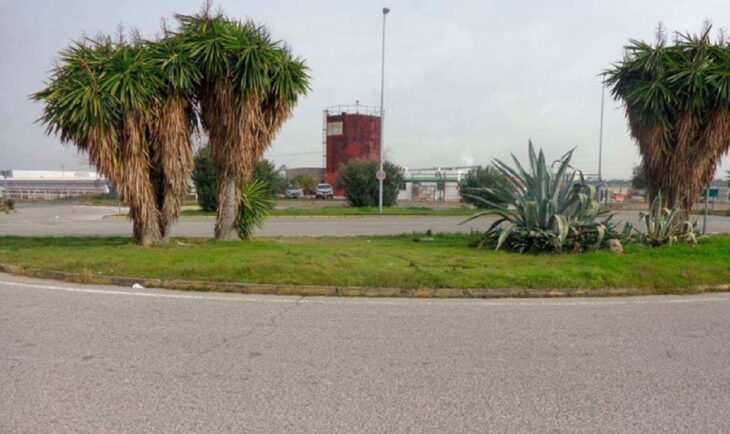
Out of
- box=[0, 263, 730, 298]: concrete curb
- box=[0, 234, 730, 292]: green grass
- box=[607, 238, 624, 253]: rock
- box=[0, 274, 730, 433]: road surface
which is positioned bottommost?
box=[0, 274, 730, 433]: road surface

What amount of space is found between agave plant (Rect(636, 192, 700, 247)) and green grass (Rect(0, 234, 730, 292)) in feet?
1.57

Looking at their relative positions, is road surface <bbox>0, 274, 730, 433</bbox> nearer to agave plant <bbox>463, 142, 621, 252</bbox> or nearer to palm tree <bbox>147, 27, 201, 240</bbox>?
agave plant <bbox>463, 142, 621, 252</bbox>

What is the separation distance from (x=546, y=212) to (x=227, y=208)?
7.17 m

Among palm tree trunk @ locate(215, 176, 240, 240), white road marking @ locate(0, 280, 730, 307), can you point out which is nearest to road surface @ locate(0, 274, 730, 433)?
white road marking @ locate(0, 280, 730, 307)

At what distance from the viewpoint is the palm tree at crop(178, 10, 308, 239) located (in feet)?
40.5

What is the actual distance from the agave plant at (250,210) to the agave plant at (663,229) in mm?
8727

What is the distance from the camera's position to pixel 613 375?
501cm

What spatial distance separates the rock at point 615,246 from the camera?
1151 cm

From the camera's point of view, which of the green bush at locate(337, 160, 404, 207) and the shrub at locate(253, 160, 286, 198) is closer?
the shrub at locate(253, 160, 286, 198)

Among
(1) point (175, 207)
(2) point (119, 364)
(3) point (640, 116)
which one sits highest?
(3) point (640, 116)

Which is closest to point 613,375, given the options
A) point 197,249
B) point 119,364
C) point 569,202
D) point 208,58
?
point 119,364

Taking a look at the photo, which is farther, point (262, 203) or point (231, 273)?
point (262, 203)

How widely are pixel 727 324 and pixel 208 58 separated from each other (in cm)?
1036

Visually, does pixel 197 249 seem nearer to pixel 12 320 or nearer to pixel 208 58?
pixel 208 58
